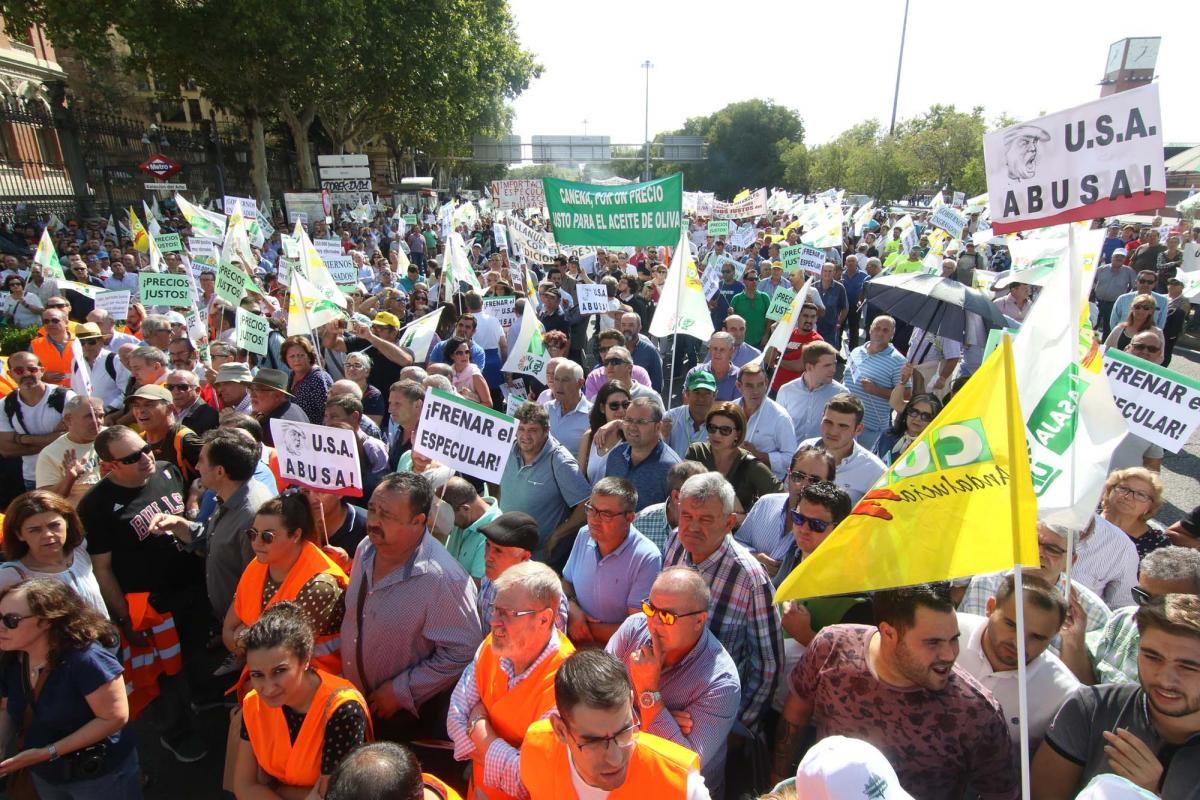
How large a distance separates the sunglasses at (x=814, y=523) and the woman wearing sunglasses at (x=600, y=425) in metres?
1.64

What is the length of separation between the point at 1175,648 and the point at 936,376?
540 cm

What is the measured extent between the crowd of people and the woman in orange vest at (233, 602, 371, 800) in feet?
0.03

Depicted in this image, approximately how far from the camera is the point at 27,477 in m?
5.36

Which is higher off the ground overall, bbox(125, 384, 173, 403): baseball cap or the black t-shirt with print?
bbox(125, 384, 173, 403): baseball cap

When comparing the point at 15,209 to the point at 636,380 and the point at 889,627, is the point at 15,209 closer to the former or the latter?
the point at 636,380

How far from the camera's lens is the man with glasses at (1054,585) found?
302 centimetres

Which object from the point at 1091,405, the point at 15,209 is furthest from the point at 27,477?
the point at 15,209

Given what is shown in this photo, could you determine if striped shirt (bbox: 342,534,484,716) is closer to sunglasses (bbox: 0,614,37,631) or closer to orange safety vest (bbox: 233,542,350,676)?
orange safety vest (bbox: 233,542,350,676)

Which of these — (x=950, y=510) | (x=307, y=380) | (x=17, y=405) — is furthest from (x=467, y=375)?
(x=950, y=510)

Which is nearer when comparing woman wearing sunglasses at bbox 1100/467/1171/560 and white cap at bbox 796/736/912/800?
white cap at bbox 796/736/912/800

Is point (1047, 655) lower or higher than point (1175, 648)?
lower

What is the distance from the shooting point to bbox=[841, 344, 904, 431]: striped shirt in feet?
20.2

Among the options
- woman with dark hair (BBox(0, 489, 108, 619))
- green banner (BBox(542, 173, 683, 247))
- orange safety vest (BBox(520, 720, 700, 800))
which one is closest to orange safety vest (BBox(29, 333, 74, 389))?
woman with dark hair (BBox(0, 489, 108, 619))

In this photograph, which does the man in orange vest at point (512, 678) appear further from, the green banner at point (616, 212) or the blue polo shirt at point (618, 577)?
the green banner at point (616, 212)
